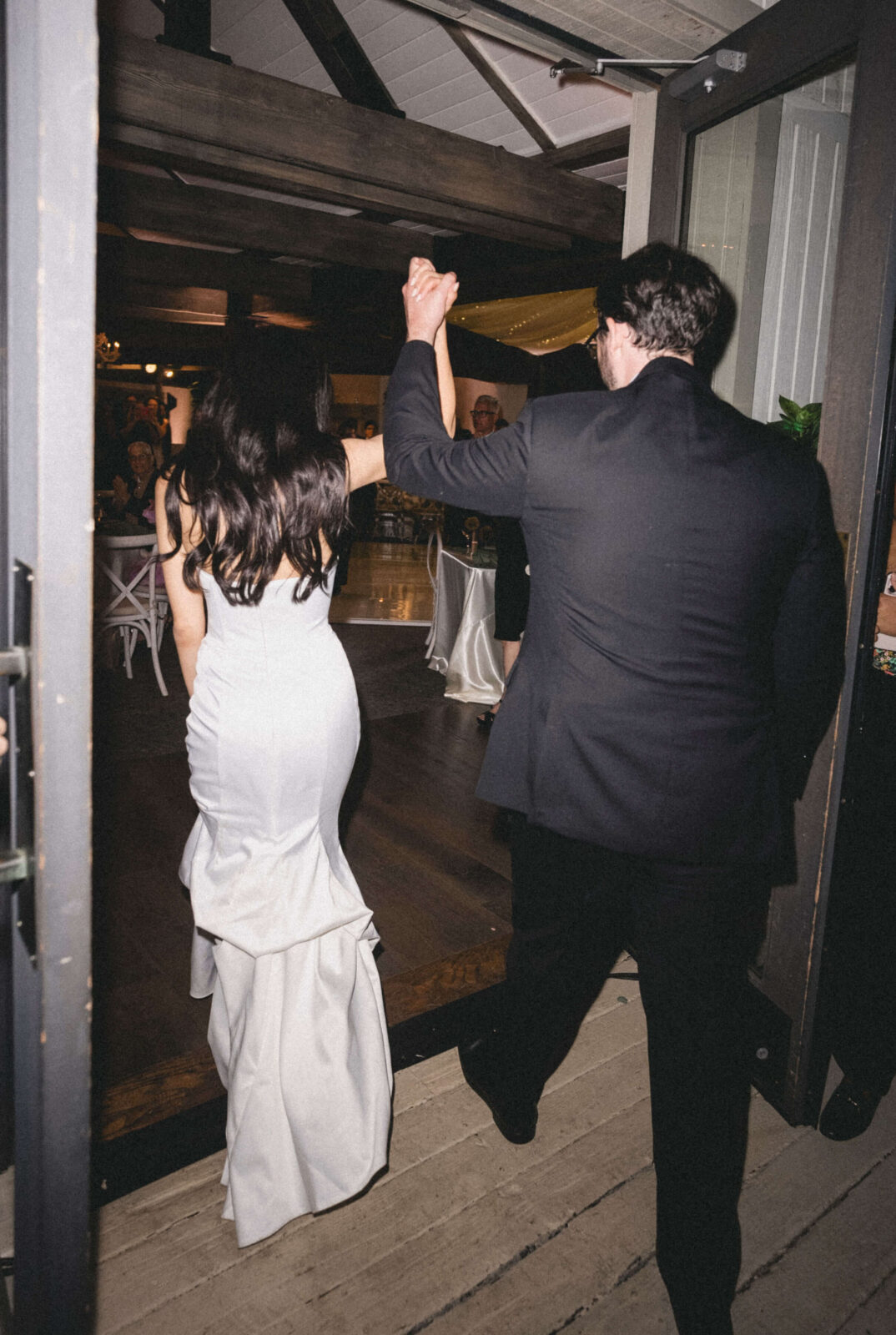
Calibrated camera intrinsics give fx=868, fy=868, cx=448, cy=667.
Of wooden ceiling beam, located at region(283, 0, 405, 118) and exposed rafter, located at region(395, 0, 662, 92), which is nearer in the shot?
exposed rafter, located at region(395, 0, 662, 92)

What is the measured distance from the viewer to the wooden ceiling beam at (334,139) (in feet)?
10.5

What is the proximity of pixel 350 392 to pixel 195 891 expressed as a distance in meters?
17.2

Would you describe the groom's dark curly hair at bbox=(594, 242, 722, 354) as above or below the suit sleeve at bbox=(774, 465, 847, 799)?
above

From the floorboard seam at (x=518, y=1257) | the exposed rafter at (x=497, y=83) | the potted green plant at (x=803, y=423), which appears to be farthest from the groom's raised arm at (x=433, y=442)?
the exposed rafter at (x=497, y=83)

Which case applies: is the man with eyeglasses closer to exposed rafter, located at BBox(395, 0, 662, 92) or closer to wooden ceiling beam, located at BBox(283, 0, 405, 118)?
wooden ceiling beam, located at BBox(283, 0, 405, 118)

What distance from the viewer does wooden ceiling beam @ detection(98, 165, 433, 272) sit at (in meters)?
5.16

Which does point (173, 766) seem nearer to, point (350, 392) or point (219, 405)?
point (219, 405)

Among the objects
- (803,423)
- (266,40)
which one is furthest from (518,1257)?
(266,40)

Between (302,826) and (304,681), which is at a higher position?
(304,681)

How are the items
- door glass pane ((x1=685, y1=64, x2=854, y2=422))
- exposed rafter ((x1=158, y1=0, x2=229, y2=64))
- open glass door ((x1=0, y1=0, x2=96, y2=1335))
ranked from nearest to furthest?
open glass door ((x1=0, y1=0, x2=96, y2=1335)) → door glass pane ((x1=685, y1=64, x2=854, y2=422)) → exposed rafter ((x1=158, y1=0, x2=229, y2=64))

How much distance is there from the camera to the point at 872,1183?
1800mm

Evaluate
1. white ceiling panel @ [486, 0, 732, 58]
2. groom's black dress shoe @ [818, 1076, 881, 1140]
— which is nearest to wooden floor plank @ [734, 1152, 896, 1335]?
groom's black dress shoe @ [818, 1076, 881, 1140]

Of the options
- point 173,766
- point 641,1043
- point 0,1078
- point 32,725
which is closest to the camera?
point 32,725

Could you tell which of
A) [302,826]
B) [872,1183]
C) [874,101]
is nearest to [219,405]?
[302,826]
